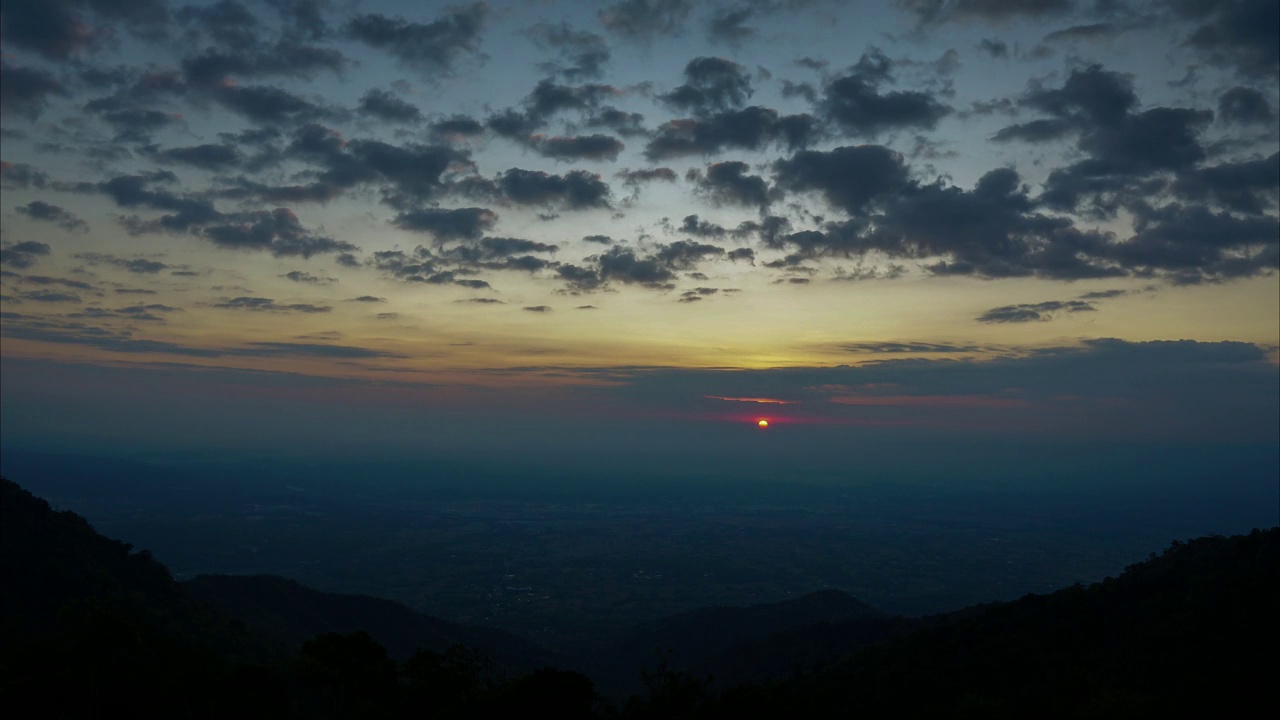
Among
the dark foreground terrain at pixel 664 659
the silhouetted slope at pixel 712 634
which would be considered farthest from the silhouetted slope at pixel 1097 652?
the silhouetted slope at pixel 712 634

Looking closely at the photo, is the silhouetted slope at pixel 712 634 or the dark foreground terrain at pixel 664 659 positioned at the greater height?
the dark foreground terrain at pixel 664 659

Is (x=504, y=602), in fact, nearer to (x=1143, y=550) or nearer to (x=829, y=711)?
(x=829, y=711)

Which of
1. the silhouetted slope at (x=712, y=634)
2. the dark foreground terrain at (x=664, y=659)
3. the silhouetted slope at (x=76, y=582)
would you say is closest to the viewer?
the dark foreground terrain at (x=664, y=659)

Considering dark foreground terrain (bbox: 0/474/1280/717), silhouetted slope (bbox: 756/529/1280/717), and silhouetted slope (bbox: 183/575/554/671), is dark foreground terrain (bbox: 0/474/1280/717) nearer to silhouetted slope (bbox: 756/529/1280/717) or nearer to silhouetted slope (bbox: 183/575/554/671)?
silhouetted slope (bbox: 756/529/1280/717)

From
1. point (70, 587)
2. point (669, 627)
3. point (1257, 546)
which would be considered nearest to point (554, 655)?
point (669, 627)

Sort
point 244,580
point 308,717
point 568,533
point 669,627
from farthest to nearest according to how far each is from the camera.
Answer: point 568,533
point 669,627
point 244,580
point 308,717

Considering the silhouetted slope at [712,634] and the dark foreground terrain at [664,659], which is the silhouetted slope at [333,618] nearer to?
the dark foreground terrain at [664,659]

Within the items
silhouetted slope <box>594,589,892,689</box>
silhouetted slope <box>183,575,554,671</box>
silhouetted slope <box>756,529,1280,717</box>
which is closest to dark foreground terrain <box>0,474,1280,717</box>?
silhouetted slope <box>756,529,1280,717</box>
